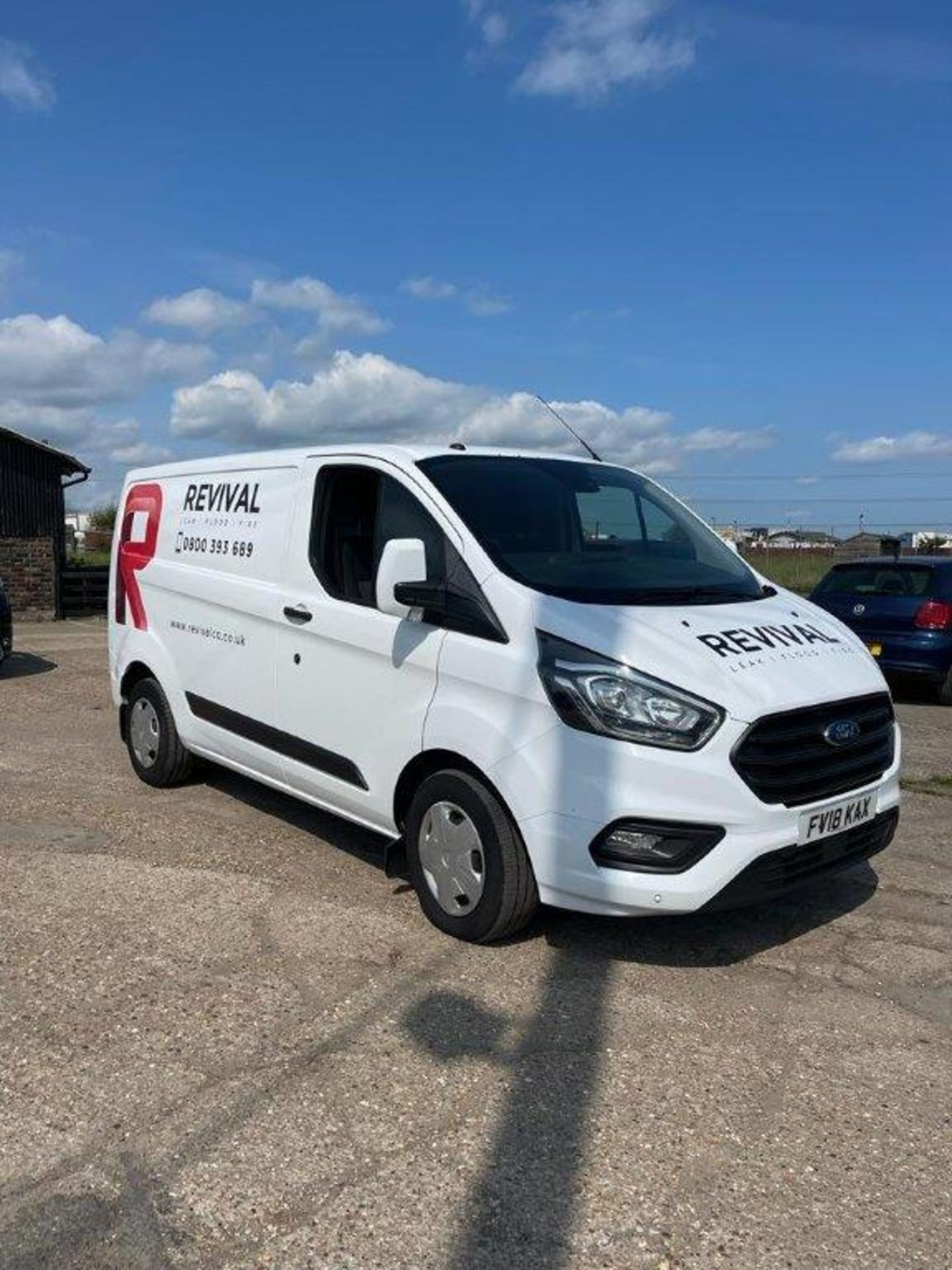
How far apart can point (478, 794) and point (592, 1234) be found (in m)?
1.65

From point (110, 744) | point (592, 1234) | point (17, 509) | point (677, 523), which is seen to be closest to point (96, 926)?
point (592, 1234)

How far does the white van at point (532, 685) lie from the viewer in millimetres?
3598

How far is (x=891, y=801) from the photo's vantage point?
13.9 feet

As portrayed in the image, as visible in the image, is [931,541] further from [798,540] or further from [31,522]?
[31,522]

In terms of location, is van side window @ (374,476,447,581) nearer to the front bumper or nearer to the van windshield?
the van windshield

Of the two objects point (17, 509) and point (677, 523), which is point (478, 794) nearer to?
point (677, 523)

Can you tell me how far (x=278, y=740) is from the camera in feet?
16.7

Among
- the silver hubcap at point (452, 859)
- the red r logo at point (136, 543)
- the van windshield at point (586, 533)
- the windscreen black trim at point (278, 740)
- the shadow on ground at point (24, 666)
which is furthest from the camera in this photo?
the shadow on ground at point (24, 666)

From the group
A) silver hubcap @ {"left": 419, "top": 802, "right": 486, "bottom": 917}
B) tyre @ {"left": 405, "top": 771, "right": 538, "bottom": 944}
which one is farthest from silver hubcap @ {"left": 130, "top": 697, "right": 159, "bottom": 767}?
silver hubcap @ {"left": 419, "top": 802, "right": 486, "bottom": 917}

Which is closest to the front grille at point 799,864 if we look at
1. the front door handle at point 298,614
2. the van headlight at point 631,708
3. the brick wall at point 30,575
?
the van headlight at point 631,708

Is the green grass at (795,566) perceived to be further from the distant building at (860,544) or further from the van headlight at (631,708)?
the van headlight at (631,708)

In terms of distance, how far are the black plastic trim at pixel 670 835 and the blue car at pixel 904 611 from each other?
7.59m

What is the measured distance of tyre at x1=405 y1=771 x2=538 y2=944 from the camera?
3848 millimetres

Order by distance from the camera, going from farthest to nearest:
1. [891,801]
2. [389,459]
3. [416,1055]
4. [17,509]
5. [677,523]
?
[17,509] → [677,523] → [389,459] → [891,801] → [416,1055]
